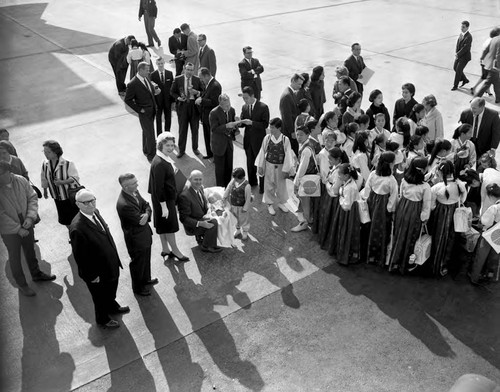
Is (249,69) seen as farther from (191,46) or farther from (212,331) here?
(212,331)

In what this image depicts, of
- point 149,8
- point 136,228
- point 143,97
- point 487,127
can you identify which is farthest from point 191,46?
point 136,228

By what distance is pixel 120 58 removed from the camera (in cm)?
1338

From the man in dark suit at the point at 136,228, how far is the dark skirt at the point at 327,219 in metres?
2.40

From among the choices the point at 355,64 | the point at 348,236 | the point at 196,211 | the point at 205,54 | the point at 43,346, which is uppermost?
the point at 355,64

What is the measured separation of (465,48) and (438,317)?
874 centimetres

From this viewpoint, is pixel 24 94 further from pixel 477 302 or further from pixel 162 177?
pixel 477 302

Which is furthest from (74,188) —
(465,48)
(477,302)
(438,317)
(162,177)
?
(465,48)

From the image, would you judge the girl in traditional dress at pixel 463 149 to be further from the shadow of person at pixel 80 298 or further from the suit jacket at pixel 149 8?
the suit jacket at pixel 149 8

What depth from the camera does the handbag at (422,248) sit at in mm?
6617

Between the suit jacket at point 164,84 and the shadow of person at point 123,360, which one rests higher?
the suit jacket at point 164,84

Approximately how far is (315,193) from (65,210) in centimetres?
353

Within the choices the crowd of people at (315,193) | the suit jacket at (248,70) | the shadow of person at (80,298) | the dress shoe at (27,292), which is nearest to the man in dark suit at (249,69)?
the suit jacket at (248,70)

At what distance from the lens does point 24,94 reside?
45.7 feet

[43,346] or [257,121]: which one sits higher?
[257,121]
